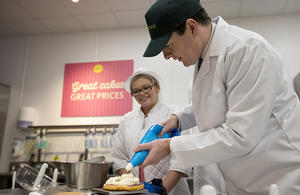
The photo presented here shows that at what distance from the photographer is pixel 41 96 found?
4168 millimetres

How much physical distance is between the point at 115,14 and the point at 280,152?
3.49 metres

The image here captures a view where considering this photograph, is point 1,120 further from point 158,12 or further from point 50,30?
point 158,12

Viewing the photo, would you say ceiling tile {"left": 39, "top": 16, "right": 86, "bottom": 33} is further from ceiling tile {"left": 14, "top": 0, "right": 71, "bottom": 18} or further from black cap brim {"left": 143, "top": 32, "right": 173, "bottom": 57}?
black cap brim {"left": 143, "top": 32, "right": 173, "bottom": 57}

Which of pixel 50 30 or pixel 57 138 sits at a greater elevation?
pixel 50 30

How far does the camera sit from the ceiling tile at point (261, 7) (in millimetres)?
3490

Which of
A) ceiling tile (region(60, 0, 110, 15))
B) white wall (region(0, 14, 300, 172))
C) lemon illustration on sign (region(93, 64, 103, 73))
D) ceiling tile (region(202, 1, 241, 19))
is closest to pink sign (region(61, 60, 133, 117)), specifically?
lemon illustration on sign (region(93, 64, 103, 73))

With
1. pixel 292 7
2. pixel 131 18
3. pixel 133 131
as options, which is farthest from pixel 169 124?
pixel 292 7

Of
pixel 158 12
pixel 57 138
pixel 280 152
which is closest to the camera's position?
pixel 280 152

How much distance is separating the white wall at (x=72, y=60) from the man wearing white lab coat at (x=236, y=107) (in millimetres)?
2723

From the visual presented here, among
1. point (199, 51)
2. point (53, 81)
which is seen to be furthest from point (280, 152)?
point (53, 81)

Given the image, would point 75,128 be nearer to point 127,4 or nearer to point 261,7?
point 127,4

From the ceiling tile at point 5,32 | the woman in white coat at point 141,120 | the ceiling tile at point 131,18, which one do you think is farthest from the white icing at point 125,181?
the ceiling tile at point 5,32

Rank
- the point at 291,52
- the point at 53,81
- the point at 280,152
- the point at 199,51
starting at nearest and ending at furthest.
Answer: the point at 280,152, the point at 199,51, the point at 291,52, the point at 53,81

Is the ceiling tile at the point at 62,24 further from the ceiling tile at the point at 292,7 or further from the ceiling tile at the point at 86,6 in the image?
the ceiling tile at the point at 292,7
